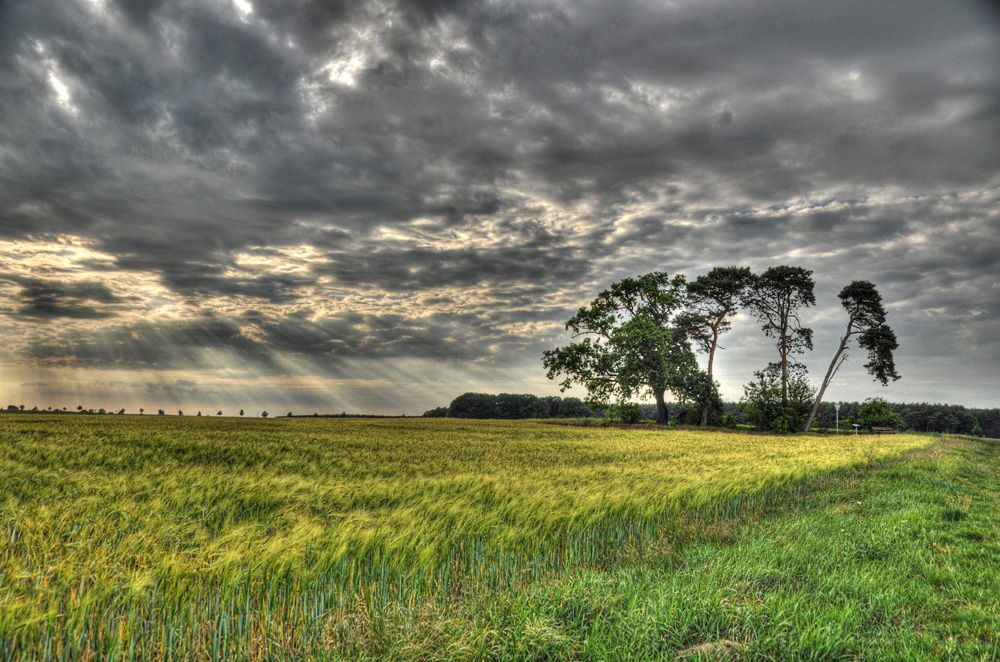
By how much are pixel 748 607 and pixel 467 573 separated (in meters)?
2.55

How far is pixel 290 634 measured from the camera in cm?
359

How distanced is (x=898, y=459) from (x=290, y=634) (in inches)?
878

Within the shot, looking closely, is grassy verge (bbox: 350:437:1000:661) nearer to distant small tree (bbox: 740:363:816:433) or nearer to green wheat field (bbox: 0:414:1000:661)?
green wheat field (bbox: 0:414:1000:661)

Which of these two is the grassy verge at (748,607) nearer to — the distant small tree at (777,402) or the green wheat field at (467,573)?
the green wheat field at (467,573)

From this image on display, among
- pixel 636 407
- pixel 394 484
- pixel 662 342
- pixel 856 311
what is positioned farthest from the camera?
pixel 636 407

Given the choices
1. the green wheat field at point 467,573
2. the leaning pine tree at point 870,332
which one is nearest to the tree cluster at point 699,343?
the leaning pine tree at point 870,332

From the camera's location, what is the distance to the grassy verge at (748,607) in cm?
326

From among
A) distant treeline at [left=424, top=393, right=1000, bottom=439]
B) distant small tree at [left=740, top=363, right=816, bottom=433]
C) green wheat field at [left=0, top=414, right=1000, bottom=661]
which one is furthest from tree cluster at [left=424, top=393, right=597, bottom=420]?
green wheat field at [left=0, top=414, right=1000, bottom=661]

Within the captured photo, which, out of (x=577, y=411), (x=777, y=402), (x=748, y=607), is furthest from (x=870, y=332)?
(x=577, y=411)

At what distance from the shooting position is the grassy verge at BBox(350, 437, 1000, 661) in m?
3.26

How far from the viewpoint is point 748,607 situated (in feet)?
12.1

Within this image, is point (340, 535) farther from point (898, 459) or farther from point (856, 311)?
point (856, 311)

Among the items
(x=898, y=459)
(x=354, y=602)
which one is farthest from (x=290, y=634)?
(x=898, y=459)

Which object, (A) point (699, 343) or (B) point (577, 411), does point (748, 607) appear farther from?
(B) point (577, 411)
